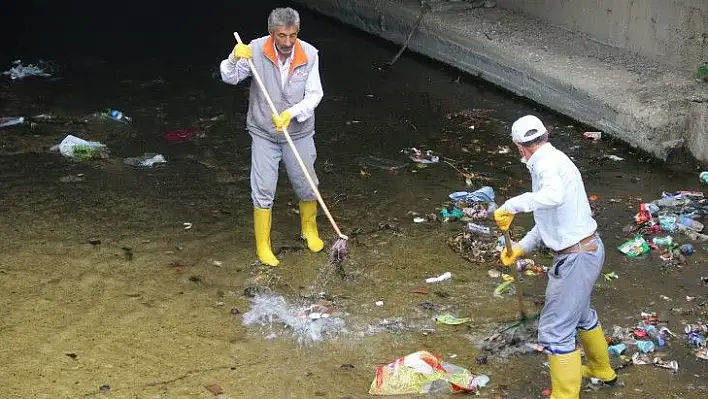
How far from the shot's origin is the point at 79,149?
28.5 ft

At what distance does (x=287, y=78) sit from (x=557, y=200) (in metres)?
2.37

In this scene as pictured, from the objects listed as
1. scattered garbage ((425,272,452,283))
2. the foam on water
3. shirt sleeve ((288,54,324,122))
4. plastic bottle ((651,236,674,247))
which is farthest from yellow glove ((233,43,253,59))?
plastic bottle ((651,236,674,247))

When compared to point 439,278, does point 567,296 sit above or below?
above

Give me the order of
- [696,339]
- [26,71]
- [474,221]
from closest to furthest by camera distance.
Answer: [696,339] → [474,221] → [26,71]

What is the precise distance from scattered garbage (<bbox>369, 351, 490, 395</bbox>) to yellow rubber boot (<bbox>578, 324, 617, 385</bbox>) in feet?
1.88

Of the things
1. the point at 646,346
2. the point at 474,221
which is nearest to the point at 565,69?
the point at 474,221

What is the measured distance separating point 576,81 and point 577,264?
4982 millimetres

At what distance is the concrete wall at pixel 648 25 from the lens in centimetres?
902

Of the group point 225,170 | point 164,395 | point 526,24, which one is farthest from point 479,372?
point 526,24

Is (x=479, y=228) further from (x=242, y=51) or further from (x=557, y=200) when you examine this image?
(x=557, y=200)

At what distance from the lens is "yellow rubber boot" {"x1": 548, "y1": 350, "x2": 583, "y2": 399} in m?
4.69

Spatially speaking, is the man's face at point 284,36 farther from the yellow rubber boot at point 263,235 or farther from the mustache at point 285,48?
the yellow rubber boot at point 263,235

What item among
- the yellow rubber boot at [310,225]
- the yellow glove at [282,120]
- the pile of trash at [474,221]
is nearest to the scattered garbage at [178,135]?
the yellow rubber boot at [310,225]

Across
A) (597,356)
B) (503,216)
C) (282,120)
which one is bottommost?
(597,356)
